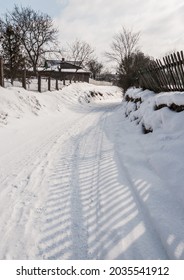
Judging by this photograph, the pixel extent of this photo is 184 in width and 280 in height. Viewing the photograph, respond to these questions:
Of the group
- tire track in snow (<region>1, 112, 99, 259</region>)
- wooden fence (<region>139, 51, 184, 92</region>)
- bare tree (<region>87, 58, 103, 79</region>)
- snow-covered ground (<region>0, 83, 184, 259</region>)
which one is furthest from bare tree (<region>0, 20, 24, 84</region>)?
bare tree (<region>87, 58, 103, 79</region>)

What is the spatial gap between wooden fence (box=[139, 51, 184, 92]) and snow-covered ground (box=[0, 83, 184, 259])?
3.58ft

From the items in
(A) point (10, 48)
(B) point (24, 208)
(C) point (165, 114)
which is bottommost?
(B) point (24, 208)

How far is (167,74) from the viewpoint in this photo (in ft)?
29.3

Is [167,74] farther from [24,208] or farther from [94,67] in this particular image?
[94,67]

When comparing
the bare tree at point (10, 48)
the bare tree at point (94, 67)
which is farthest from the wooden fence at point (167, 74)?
the bare tree at point (94, 67)

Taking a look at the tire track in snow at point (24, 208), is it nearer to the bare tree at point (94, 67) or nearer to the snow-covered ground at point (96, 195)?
the snow-covered ground at point (96, 195)

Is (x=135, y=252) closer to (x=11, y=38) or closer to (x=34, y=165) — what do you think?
(x=34, y=165)

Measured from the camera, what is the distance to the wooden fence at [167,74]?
7.71 metres

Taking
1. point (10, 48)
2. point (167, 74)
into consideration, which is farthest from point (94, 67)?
point (167, 74)

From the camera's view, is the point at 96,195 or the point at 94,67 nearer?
the point at 96,195

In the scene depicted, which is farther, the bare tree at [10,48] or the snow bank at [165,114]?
the bare tree at [10,48]

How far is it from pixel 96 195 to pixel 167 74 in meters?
6.40

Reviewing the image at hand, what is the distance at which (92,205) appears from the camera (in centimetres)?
371

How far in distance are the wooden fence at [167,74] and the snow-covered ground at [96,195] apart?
3.58 ft
